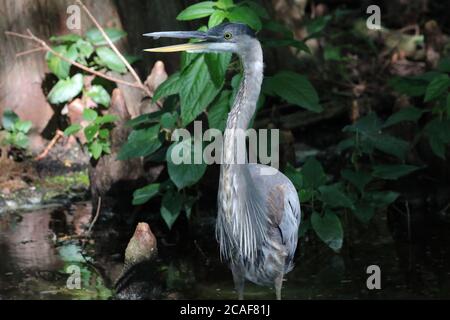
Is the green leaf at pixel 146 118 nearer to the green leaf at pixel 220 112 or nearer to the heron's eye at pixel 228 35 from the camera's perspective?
the green leaf at pixel 220 112

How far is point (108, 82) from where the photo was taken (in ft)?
25.8

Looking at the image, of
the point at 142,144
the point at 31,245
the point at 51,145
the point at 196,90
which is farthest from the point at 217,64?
the point at 51,145

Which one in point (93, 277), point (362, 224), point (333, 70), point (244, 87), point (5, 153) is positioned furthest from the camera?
point (333, 70)

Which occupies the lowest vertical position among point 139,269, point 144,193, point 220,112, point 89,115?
point 139,269

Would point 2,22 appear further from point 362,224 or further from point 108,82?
point 362,224

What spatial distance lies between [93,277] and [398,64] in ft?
16.9

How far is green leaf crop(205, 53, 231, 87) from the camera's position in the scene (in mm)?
5578

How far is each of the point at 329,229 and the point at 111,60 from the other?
2657 millimetres

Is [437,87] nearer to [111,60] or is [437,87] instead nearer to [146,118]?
[146,118]

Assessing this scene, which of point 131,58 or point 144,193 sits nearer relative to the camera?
point 144,193

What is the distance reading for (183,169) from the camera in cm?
601

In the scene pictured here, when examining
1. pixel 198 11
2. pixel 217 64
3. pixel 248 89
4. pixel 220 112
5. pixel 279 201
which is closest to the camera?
pixel 248 89

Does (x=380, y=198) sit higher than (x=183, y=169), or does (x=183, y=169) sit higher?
(x=183, y=169)

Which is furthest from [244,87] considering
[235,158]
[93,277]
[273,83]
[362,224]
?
[362,224]
